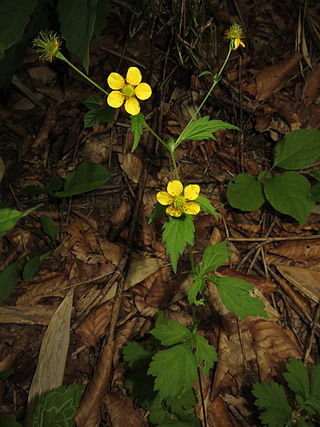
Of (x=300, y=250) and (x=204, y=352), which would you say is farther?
(x=300, y=250)

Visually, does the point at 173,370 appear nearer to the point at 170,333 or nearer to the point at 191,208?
the point at 170,333

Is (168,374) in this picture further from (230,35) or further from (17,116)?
(17,116)

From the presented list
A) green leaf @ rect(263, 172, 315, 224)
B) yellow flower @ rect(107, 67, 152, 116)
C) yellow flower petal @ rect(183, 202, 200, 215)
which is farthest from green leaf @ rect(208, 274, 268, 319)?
yellow flower @ rect(107, 67, 152, 116)

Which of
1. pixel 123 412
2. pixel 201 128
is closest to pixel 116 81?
pixel 201 128

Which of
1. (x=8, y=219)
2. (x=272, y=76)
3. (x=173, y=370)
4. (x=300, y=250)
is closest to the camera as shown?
(x=8, y=219)

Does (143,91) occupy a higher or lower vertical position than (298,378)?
higher
